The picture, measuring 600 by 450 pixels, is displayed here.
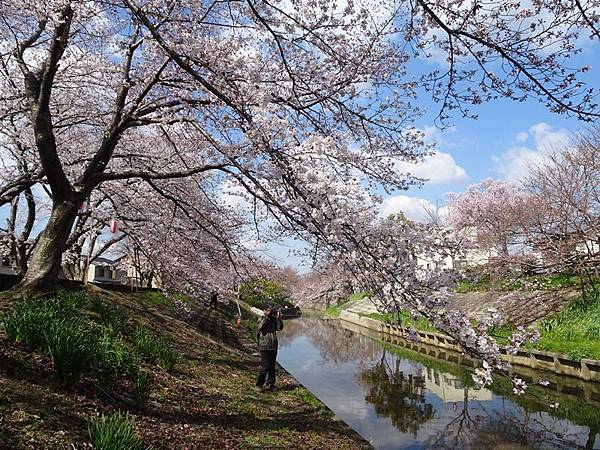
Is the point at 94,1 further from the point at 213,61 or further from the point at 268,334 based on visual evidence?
the point at 268,334

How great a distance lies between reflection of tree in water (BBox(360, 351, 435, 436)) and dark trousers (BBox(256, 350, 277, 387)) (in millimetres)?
3094

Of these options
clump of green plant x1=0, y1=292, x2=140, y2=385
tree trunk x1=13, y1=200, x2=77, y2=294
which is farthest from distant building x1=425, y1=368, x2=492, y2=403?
tree trunk x1=13, y1=200, x2=77, y2=294

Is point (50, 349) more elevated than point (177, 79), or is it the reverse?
point (177, 79)

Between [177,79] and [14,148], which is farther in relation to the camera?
[14,148]

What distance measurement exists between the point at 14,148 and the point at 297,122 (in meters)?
8.85

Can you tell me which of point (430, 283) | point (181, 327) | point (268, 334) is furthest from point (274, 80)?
point (181, 327)

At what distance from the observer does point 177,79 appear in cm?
694

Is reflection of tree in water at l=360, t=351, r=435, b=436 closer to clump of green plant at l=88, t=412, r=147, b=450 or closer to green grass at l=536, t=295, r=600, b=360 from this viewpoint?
green grass at l=536, t=295, r=600, b=360

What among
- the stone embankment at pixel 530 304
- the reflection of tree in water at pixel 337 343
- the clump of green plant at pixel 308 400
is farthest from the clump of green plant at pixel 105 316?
the reflection of tree in water at pixel 337 343

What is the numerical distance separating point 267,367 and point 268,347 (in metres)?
0.41

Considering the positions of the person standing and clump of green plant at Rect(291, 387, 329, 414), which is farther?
the person standing

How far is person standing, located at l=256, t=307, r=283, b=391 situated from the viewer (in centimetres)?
838

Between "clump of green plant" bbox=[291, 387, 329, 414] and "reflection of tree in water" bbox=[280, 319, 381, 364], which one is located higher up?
"clump of green plant" bbox=[291, 387, 329, 414]

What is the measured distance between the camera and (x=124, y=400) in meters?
4.85
